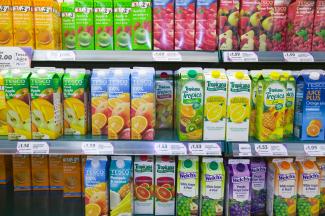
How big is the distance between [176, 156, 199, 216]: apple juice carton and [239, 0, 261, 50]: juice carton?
68 centimetres

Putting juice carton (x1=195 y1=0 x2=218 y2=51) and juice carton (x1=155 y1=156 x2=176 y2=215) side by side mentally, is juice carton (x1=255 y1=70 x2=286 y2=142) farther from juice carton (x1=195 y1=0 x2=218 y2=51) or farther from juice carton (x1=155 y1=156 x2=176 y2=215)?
juice carton (x1=155 y1=156 x2=176 y2=215)

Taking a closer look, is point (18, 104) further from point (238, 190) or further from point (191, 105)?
point (238, 190)

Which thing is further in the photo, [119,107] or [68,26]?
[68,26]

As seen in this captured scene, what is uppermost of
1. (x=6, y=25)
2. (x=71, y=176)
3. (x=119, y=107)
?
(x=6, y=25)

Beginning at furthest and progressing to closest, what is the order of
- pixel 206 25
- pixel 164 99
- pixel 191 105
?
pixel 164 99
pixel 206 25
pixel 191 105

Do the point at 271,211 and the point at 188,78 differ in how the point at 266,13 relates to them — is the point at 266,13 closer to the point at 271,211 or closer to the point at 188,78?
the point at 188,78

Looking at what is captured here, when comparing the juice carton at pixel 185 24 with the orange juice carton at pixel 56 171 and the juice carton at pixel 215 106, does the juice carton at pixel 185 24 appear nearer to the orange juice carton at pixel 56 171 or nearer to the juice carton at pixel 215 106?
the juice carton at pixel 215 106

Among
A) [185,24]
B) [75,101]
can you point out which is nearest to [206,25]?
[185,24]

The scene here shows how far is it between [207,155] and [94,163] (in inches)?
22.4

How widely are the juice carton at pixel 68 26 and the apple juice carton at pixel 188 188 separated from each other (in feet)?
2.87

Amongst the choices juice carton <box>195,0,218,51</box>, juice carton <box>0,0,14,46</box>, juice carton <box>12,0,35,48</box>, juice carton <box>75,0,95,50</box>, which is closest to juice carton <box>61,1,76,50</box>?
juice carton <box>75,0,95,50</box>

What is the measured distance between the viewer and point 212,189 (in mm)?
1553

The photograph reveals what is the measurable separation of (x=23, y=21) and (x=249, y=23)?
1.17 meters

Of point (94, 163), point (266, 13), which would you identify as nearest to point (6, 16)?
point (94, 163)
